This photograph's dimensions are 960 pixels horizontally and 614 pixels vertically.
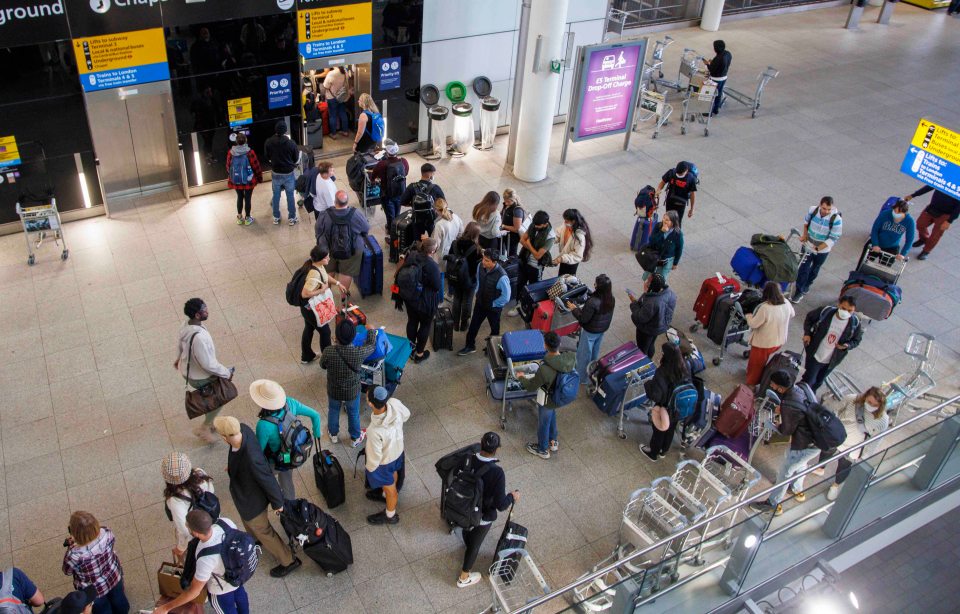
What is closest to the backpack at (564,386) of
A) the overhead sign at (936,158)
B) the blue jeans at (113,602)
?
the blue jeans at (113,602)

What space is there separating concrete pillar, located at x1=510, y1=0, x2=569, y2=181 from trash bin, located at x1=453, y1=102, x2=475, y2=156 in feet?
2.68

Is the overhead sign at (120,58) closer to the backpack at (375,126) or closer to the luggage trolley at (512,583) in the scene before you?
the backpack at (375,126)

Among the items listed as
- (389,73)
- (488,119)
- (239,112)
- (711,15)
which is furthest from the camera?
(711,15)

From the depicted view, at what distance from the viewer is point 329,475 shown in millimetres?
7195

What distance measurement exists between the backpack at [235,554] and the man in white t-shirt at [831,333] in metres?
6.11

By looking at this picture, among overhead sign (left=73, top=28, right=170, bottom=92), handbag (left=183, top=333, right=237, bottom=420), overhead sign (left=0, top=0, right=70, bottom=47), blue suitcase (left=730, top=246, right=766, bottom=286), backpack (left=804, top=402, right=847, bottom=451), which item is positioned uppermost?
overhead sign (left=0, top=0, right=70, bottom=47)

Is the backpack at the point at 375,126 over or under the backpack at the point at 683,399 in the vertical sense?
over

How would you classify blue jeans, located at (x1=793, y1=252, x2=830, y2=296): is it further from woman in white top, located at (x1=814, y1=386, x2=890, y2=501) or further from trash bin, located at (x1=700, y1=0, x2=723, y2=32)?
trash bin, located at (x1=700, y1=0, x2=723, y2=32)

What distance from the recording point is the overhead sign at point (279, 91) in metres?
11.9

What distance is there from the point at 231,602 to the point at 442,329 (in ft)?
13.2

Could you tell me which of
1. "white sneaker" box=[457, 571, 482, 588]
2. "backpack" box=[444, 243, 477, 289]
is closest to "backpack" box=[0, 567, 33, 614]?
"white sneaker" box=[457, 571, 482, 588]

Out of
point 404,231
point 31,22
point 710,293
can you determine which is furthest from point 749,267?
point 31,22

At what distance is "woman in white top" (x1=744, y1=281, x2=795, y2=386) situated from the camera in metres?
8.46

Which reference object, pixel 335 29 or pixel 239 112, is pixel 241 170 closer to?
pixel 239 112
